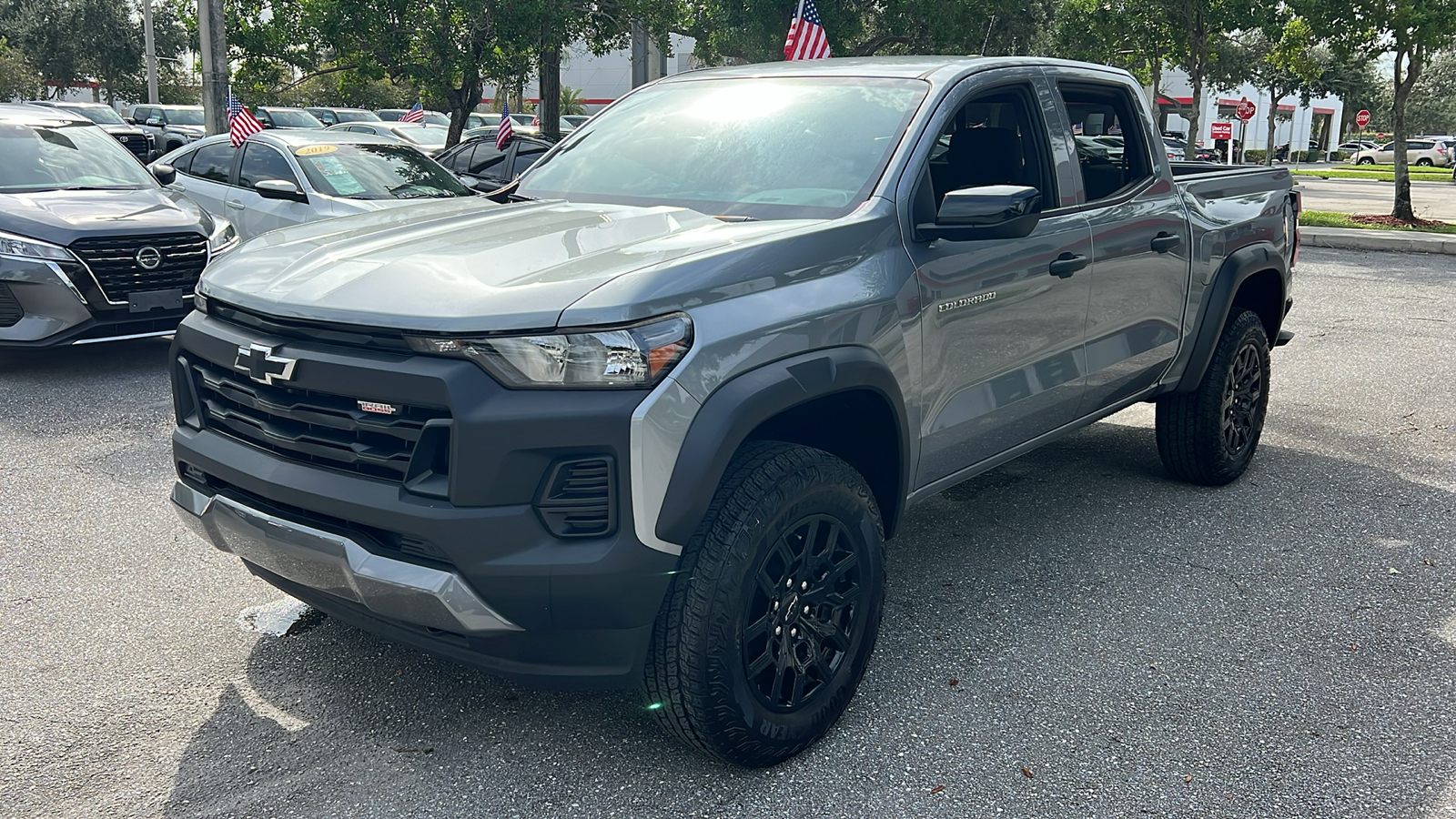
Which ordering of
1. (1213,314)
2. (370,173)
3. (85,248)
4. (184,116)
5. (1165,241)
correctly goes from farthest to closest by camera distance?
(184,116) < (370,173) < (85,248) < (1213,314) < (1165,241)

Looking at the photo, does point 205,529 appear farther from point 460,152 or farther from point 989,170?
point 460,152

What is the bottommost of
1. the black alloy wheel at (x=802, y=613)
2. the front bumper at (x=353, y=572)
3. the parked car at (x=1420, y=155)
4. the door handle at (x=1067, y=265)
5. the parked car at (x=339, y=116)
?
the black alloy wheel at (x=802, y=613)

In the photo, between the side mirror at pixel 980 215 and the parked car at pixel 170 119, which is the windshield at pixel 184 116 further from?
the side mirror at pixel 980 215

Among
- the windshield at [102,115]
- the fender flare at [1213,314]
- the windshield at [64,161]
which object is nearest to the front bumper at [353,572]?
the fender flare at [1213,314]

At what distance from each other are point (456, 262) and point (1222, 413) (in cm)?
368

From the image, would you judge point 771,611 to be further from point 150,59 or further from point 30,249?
point 150,59

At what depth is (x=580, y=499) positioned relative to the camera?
2.63 metres

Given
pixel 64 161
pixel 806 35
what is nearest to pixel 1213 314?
pixel 64 161

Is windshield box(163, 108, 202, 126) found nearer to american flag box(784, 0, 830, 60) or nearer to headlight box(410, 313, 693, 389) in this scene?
american flag box(784, 0, 830, 60)

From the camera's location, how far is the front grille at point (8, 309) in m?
7.20

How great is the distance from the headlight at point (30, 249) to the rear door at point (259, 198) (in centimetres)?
240

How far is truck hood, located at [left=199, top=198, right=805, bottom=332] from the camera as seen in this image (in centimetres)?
269

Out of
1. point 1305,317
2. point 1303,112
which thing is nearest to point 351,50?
point 1305,317

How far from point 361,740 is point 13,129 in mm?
7365
